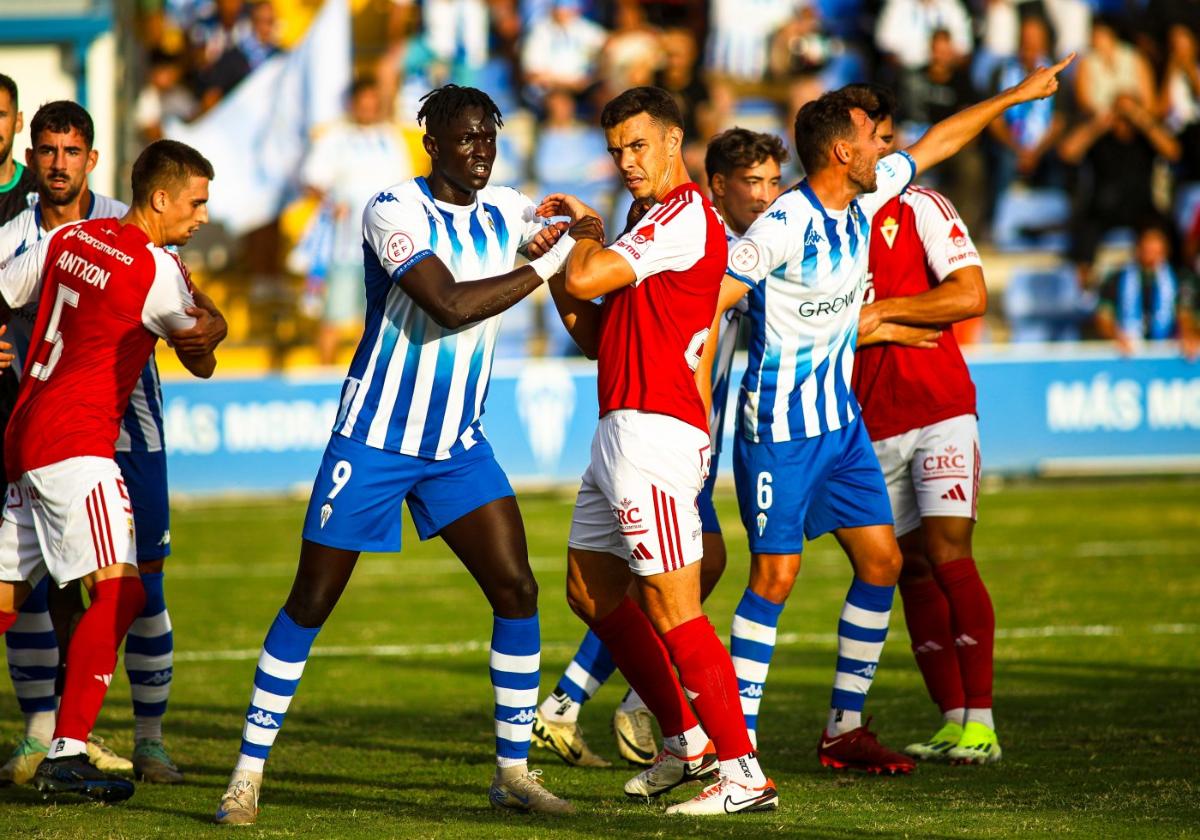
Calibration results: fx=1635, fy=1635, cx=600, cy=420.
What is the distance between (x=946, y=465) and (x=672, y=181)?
2.17 m

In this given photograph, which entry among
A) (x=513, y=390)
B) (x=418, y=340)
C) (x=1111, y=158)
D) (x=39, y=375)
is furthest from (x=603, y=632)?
(x=1111, y=158)

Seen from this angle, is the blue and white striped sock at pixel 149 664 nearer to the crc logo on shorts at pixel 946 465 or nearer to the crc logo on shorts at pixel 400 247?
the crc logo on shorts at pixel 400 247

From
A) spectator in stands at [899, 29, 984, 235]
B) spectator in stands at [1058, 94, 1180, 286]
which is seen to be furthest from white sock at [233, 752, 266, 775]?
spectator in stands at [1058, 94, 1180, 286]

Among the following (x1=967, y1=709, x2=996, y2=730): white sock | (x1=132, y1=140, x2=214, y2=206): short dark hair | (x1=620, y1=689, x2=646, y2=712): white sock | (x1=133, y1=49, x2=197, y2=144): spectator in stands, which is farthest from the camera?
(x1=133, y1=49, x2=197, y2=144): spectator in stands

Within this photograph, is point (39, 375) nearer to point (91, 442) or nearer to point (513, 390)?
point (91, 442)

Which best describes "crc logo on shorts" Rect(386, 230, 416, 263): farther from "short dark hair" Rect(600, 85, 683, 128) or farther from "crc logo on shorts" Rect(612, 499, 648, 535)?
"crc logo on shorts" Rect(612, 499, 648, 535)

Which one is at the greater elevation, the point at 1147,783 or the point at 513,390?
the point at 513,390

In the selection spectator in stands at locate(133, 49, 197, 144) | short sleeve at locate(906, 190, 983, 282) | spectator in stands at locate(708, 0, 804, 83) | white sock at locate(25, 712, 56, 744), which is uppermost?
spectator in stands at locate(708, 0, 804, 83)

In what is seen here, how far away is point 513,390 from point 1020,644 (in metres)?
8.58

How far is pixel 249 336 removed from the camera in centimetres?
1964

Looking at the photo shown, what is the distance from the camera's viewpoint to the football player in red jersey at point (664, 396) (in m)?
5.63

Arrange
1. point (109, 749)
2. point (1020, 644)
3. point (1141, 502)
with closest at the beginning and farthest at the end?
point (109, 749) → point (1020, 644) → point (1141, 502)

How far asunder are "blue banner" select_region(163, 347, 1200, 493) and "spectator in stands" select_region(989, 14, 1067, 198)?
170 inches

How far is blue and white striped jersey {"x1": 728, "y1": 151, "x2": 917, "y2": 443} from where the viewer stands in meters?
6.45
